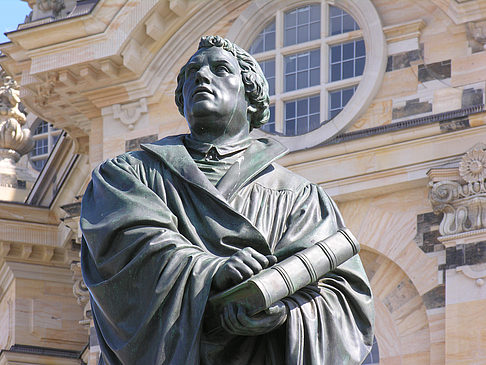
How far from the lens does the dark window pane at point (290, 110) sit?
22047mm

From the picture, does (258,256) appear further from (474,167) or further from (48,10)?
(48,10)

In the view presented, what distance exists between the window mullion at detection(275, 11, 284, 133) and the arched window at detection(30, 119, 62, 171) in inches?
359

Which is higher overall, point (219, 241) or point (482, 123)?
point (219, 241)

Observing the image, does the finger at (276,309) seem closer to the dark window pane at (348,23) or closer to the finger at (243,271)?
the finger at (243,271)

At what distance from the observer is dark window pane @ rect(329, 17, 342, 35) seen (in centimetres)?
2181

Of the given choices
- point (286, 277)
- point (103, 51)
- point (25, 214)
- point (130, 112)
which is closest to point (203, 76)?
point (286, 277)

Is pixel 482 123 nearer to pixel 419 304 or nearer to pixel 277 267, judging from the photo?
pixel 419 304

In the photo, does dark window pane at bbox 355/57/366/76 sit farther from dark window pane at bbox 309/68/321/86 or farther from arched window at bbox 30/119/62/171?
arched window at bbox 30/119/62/171

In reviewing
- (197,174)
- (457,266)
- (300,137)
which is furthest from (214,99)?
(300,137)

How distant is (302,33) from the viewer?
22.0 m

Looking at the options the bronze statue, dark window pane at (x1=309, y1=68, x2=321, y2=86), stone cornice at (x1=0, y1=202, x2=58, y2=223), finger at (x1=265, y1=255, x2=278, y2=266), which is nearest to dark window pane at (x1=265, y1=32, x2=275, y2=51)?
dark window pane at (x1=309, y1=68, x2=321, y2=86)

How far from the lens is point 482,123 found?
20312mm

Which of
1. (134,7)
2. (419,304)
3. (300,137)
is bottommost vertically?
(419,304)

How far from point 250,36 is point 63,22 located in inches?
84.8
